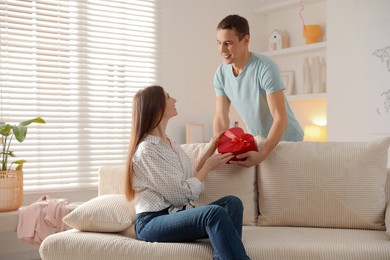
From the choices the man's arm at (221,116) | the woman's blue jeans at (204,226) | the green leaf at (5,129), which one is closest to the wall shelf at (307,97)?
the man's arm at (221,116)

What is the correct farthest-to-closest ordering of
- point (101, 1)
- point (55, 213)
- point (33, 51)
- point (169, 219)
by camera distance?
point (101, 1)
point (33, 51)
point (55, 213)
point (169, 219)

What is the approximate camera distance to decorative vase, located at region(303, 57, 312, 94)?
18.0 ft

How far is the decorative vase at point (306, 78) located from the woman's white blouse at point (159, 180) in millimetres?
2825

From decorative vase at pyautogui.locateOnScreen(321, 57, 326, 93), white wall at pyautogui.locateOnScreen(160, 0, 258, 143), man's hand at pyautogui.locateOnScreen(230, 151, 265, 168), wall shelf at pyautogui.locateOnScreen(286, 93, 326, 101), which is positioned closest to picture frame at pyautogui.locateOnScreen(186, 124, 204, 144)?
white wall at pyautogui.locateOnScreen(160, 0, 258, 143)

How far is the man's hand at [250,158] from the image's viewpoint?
318 cm

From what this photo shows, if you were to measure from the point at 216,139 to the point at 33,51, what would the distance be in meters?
1.99

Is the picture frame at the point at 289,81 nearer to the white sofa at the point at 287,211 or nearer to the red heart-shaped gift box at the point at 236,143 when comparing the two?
the white sofa at the point at 287,211

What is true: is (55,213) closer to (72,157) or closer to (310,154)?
(72,157)

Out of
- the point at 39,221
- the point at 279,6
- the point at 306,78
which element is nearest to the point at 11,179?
the point at 39,221

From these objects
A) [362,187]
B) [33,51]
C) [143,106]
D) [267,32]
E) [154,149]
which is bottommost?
[362,187]

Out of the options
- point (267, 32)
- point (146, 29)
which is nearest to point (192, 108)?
point (146, 29)

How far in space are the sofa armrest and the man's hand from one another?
681 millimetres

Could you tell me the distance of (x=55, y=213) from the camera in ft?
12.9

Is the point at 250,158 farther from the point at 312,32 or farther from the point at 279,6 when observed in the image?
the point at 279,6
